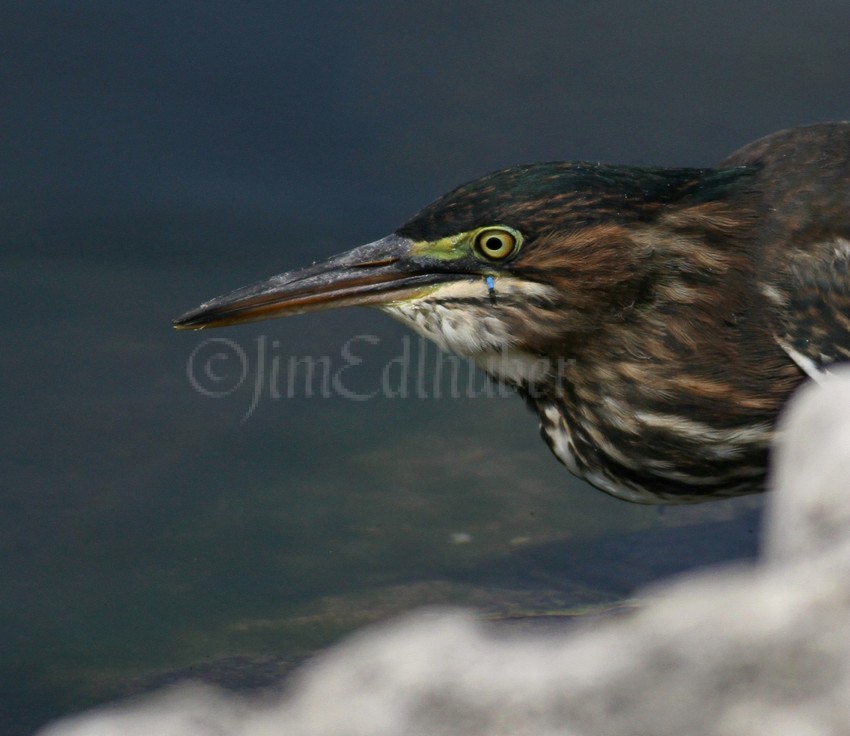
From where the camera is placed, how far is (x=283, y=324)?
716 centimetres

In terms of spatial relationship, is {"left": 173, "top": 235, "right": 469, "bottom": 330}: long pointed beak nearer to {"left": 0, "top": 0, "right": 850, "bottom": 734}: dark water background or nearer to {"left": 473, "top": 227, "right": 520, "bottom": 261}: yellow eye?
{"left": 473, "top": 227, "right": 520, "bottom": 261}: yellow eye

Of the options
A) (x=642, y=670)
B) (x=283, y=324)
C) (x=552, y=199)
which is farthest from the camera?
(x=283, y=324)

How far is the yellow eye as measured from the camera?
4.34 m

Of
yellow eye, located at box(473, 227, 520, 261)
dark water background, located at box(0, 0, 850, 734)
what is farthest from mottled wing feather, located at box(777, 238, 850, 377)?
dark water background, located at box(0, 0, 850, 734)

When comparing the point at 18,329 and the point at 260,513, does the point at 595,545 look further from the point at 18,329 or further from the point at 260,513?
the point at 18,329

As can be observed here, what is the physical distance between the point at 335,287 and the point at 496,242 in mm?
618

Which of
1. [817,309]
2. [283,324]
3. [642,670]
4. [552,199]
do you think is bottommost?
[642,670]

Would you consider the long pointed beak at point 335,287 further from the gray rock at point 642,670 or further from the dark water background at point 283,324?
the gray rock at point 642,670

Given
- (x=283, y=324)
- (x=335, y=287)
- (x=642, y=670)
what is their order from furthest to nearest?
(x=283, y=324)
(x=335, y=287)
(x=642, y=670)

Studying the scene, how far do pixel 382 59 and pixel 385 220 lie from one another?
1.00m

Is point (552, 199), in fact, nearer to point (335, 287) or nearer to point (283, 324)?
point (335, 287)

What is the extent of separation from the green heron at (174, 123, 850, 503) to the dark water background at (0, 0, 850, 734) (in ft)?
4.38

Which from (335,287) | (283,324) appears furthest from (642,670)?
(283,324)

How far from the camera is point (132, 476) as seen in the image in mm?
6273
